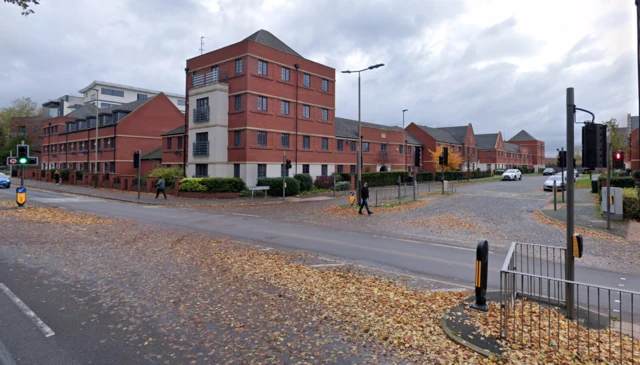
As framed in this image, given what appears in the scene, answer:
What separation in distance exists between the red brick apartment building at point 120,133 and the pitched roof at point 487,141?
223ft

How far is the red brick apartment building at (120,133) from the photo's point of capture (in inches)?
1810

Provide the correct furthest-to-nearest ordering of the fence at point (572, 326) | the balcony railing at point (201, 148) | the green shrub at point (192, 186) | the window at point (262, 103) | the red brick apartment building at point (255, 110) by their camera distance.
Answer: the balcony railing at point (201, 148)
the window at point (262, 103)
the red brick apartment building at point (255, 110)
the green shrub at point (192, 186)
the fence at point (572, 326)

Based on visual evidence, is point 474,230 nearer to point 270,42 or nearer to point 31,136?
point 270,42

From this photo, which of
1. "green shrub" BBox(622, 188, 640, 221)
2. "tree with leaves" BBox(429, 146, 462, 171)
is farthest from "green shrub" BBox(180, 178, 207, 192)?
"tree with leaves" BBox(429, 146, 462, 171)

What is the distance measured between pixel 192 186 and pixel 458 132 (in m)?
62.3

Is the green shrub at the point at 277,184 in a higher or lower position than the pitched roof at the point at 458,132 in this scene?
lower

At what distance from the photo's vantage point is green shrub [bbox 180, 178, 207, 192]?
28984 millimetres

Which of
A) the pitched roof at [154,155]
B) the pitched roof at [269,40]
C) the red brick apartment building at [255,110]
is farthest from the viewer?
the pitched roof at [154,155]

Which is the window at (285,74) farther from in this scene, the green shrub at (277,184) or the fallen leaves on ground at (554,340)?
the fallen leaves on ground at (554,340)

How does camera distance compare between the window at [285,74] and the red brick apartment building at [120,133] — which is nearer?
the window at [285,74]

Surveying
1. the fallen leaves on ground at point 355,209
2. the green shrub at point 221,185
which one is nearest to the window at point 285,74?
the green shrub at point 221,185

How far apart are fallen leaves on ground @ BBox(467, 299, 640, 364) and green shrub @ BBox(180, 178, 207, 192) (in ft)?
85.1

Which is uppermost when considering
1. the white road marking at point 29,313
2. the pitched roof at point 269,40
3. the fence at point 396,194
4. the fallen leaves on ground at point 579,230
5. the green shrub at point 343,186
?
the pitched roof at point 269,40

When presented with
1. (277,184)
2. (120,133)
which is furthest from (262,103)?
(120,133)
